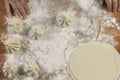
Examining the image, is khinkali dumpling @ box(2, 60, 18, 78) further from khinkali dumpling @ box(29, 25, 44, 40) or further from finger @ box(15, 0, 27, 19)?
finger @ box(15, 0, 27, 19)

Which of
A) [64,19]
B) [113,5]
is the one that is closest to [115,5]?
[113,5]

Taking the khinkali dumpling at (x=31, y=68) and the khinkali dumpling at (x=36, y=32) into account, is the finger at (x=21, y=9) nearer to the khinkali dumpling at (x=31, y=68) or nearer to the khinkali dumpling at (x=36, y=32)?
the khinkali dumpling at (x=36, y=32)

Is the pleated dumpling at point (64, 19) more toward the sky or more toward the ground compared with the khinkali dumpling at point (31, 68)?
more toward the sky

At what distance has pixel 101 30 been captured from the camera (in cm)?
212

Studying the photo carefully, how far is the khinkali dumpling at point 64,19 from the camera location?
2.12m

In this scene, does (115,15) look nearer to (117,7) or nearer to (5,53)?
(117,7)

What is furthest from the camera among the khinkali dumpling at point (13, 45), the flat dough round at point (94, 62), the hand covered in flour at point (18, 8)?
the hand covered in flour at point (18, 8)

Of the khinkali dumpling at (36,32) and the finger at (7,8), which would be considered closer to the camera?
the khinkali dumpling at (36,32)

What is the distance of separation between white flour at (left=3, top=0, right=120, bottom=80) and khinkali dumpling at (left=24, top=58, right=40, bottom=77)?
0.03 meters

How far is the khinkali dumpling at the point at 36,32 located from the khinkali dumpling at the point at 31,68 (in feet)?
0.58

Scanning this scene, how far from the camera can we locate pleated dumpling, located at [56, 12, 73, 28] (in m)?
2.12

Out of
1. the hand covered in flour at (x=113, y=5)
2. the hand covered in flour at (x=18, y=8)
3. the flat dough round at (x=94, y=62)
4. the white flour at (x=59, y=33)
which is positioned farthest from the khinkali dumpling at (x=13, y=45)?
the hand covered in flour at (x=113, y=5)

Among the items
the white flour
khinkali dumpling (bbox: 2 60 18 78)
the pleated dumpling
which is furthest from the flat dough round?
khinkali dumpling (bbox: 2 60 18 78)

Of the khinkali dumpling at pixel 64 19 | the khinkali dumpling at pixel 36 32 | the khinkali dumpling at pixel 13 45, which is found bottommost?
the khinkali dumpling at pixel 13 45
